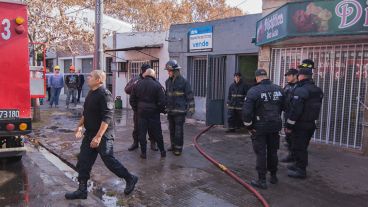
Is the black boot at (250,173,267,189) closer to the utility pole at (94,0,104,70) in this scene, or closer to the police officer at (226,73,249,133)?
the utility pole at (94,0,104,70)

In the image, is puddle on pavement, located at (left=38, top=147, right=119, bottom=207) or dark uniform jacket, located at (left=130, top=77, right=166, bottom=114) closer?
puddle on pavement, located at (left=38, top=147, right=119, bottom=207)

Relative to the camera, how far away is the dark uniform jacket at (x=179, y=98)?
7363mm

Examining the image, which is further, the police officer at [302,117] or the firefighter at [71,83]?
the firefighter at [71,83]

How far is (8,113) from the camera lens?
5875 mm

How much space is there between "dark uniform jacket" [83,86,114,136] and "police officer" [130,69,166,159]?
2059 millimetres

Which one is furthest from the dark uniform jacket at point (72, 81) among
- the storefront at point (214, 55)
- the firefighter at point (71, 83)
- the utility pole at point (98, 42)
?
the utility pole at point (98, 42)

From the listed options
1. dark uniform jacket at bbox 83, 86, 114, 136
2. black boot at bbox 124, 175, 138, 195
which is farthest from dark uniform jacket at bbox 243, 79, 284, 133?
dark uniform jacket at bbox 83, 86, 114, 136

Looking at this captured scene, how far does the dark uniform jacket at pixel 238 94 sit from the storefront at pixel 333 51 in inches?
46.5

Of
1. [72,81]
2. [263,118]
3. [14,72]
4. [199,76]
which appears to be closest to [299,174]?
[263,118]

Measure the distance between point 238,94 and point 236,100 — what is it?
175 millimetres

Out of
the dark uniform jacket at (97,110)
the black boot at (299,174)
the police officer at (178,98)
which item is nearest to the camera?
the dark uniform jacket at (97,110)

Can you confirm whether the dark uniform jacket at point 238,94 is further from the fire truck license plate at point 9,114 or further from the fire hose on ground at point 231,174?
the fire truck license plate at point 9,114

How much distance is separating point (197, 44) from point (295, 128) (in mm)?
7032

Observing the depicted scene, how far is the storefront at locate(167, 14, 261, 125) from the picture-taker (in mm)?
10813
